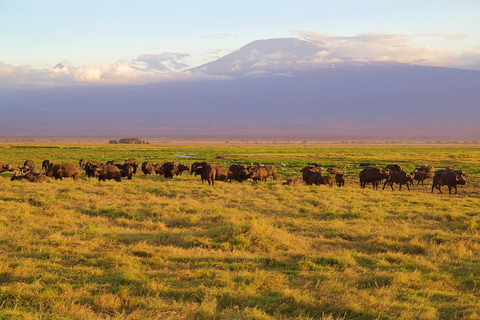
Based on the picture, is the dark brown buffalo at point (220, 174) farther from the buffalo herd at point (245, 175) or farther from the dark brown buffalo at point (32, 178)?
the dark brown buffalo at point (32, 178)

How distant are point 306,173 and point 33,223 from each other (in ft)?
67.3

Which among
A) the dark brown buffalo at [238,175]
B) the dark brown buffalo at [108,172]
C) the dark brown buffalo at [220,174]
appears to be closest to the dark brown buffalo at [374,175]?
the dark brown buffalo at [238,175]

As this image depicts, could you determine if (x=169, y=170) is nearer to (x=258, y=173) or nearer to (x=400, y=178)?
(x=258, y=173)

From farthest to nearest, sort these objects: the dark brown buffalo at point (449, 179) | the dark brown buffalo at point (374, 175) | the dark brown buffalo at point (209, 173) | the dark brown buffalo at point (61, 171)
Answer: the dark brown buffalo at point (374, 175) < the dark brown buffalo at point (61, 171) < the dark brown buffalo at point (209, 173) < the dark brown buffalo at point (449, 179)

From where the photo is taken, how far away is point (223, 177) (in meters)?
29.0

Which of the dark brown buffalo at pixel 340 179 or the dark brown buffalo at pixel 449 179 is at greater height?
the dark brown buffalo at pixel 449 179

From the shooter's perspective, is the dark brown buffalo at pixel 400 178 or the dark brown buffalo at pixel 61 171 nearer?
the dark brown buffalo at pixel 61 171

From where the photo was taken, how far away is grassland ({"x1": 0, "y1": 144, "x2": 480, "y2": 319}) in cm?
653

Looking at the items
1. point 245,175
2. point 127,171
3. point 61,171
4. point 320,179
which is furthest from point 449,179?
point 61,171

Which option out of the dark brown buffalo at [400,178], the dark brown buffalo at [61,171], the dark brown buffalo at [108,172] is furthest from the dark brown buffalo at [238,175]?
the dark brown buffalo at [61,171]

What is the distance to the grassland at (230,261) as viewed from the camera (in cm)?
653

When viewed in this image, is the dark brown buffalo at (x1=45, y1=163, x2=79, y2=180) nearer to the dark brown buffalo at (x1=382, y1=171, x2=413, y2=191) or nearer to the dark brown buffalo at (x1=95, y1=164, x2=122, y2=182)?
the dark brown buffalo at (x1=95, y1=164, x2=122, y2=182)

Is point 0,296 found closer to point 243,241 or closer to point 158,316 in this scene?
point 158,316

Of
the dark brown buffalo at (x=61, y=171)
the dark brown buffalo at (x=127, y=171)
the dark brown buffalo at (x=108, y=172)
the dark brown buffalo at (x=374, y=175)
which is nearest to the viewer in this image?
the dark brown buffalo at (x=61, y=171)
